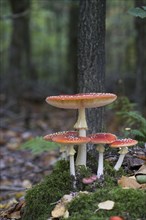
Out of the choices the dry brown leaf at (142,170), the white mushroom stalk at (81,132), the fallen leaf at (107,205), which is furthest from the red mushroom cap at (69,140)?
the dry brown leaf at (142,170)

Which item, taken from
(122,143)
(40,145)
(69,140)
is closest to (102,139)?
(122,143)

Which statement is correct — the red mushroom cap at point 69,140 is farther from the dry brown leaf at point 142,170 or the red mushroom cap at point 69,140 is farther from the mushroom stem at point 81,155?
the dry brown leaf at point 142,170

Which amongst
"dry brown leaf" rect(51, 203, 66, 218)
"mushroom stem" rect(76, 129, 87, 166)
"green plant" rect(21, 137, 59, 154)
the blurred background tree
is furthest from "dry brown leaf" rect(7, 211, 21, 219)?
the blurred background tree

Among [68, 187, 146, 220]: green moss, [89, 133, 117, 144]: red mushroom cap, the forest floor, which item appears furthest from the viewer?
the forest floor

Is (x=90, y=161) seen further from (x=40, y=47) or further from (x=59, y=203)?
(x=40, y=47)

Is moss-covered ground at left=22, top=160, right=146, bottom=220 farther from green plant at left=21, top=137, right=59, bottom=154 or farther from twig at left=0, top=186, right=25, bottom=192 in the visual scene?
twig at left=0, top=186, right=25, bottom=192

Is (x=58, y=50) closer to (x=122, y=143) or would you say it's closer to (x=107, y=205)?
(x=122, y=143)

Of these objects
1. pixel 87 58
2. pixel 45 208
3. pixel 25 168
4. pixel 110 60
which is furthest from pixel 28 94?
pixel 45 208
